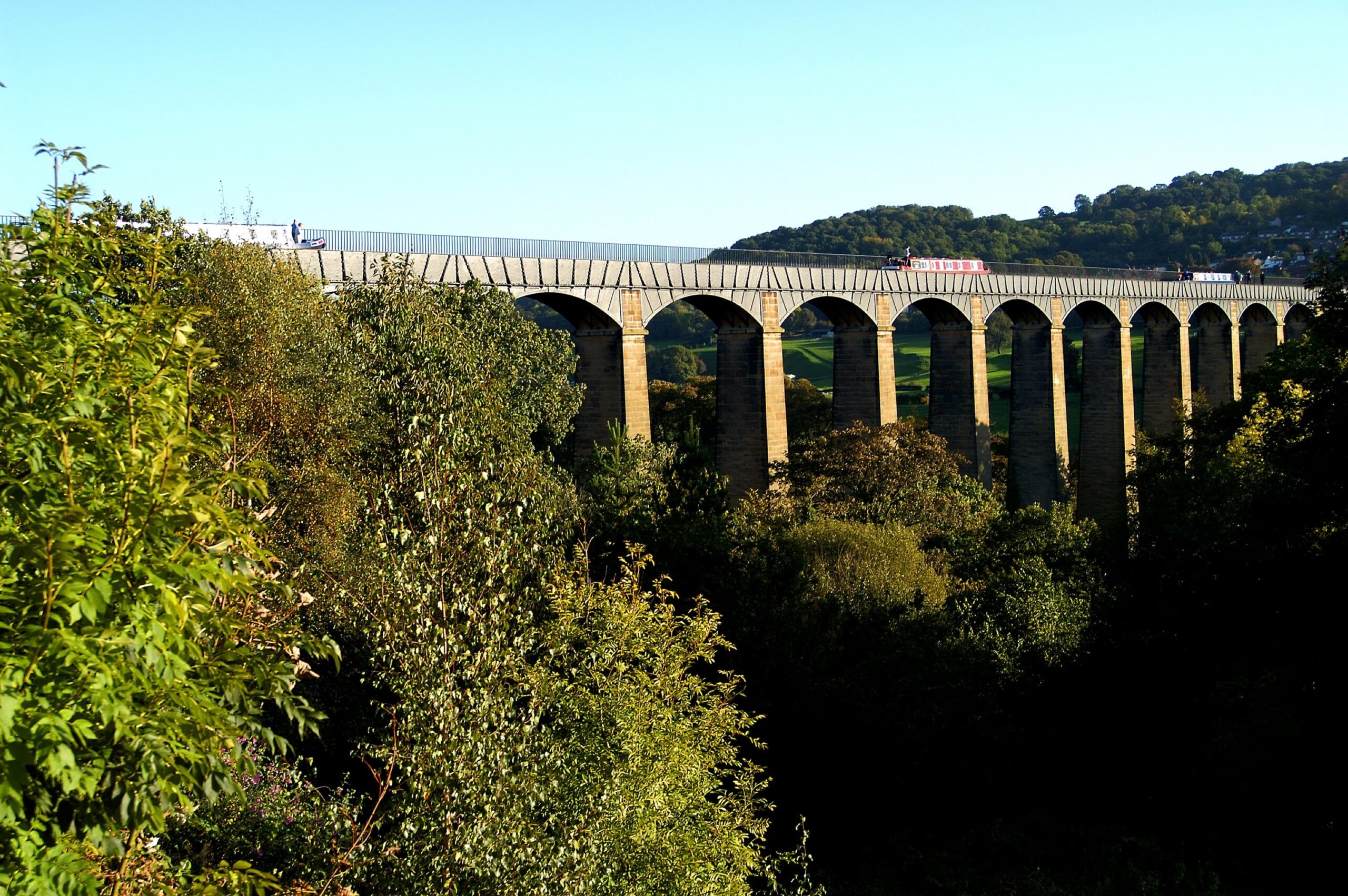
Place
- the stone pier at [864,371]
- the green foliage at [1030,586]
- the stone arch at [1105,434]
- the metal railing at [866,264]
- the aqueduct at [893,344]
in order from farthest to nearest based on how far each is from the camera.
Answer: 1. the stone arch at [1105,434]
2. the stone pier at [864,371]
3. the metal railing at [866,264]
4. the aqueduct at [893,344]
5. the green foliage at [1030,586]

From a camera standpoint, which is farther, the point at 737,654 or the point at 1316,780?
the point at 737,654

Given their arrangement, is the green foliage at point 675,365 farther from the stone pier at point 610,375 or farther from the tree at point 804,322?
the stone pier at point 610,375

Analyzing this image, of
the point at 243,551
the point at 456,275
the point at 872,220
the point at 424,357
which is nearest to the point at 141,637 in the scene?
the point at 243,551

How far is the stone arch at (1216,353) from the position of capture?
67000 mm

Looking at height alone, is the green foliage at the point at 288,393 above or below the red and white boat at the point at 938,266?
below

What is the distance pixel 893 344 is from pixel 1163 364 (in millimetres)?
21430

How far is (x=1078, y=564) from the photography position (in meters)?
29.9

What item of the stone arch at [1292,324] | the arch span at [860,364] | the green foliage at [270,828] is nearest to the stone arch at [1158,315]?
the stone arch at [1292,324]

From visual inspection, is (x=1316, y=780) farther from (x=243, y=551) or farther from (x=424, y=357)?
(x=243, y=551)

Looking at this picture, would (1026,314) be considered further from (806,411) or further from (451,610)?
(451,610)

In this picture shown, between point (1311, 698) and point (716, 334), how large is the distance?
26.9 meters

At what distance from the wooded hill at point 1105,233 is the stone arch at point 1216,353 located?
189ft

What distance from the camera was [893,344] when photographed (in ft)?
161

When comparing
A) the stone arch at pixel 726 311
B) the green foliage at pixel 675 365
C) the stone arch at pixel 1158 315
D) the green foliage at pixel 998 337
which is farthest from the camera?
the green foliage at pixel 998 337
